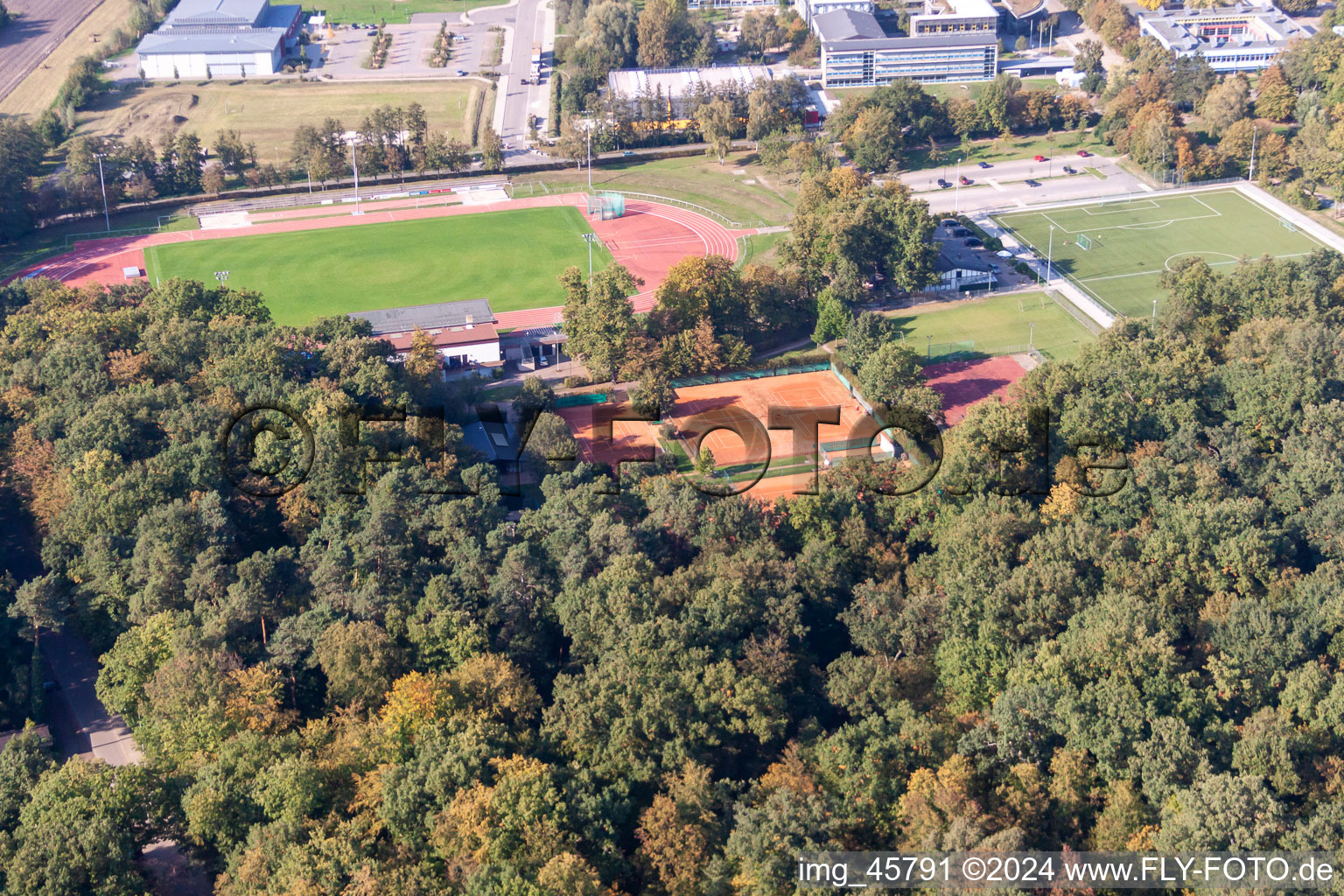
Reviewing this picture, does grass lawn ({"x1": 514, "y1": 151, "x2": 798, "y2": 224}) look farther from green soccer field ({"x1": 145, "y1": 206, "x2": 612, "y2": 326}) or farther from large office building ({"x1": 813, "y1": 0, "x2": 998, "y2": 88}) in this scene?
large office building ({"x1": 813, "y1": 0, "x2": 998, "y2": 88})

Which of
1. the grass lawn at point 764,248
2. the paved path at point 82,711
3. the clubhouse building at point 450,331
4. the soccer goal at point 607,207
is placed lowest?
the paved path at point 82,711

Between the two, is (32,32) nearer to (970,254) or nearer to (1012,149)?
(1012,149)

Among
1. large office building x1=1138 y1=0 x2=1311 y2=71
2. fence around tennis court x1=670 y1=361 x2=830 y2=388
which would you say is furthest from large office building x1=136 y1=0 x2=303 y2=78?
large office building x1=1138 y1=0 x2=1311 y2=71

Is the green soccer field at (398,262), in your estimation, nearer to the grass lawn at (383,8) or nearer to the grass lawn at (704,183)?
the grass lawn at (704,183)

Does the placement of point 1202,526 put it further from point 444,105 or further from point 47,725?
point 444,105

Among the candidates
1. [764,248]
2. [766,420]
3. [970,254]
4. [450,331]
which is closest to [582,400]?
[450,331]

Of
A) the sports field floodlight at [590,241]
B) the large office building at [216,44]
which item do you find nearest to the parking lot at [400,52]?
the large office building at [216,44]
